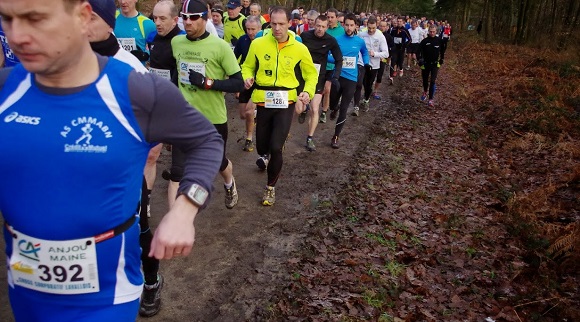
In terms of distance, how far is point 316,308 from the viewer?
4023 millimetres

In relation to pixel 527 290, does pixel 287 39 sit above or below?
above

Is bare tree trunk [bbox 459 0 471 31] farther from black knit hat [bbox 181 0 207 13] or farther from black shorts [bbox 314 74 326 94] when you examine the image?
black knit hat [bbox 181 0 207 13]

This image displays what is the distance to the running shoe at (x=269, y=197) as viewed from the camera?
20.0ft

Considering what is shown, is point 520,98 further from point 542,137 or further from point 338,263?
point 338,263

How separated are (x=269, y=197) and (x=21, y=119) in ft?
15.2

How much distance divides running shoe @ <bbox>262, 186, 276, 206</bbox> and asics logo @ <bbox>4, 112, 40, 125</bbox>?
4.57 meters

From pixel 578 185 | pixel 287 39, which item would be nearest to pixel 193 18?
pixel 287 39

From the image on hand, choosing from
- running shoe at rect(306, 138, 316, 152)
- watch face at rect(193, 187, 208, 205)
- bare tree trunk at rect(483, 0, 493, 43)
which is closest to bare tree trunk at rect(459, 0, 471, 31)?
bare tree trunk at rect(483, 0, 493, 43)

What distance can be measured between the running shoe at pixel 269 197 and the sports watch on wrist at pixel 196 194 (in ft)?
14.0

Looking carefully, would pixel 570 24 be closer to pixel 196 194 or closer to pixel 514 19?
pixel 514 19

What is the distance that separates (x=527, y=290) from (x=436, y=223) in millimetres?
1577

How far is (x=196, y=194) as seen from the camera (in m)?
1.80

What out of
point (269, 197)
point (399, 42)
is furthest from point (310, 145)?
point (399, 42)

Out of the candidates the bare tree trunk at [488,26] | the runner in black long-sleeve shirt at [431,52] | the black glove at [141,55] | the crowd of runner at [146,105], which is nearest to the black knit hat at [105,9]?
the crowd of runner at [146,105]
